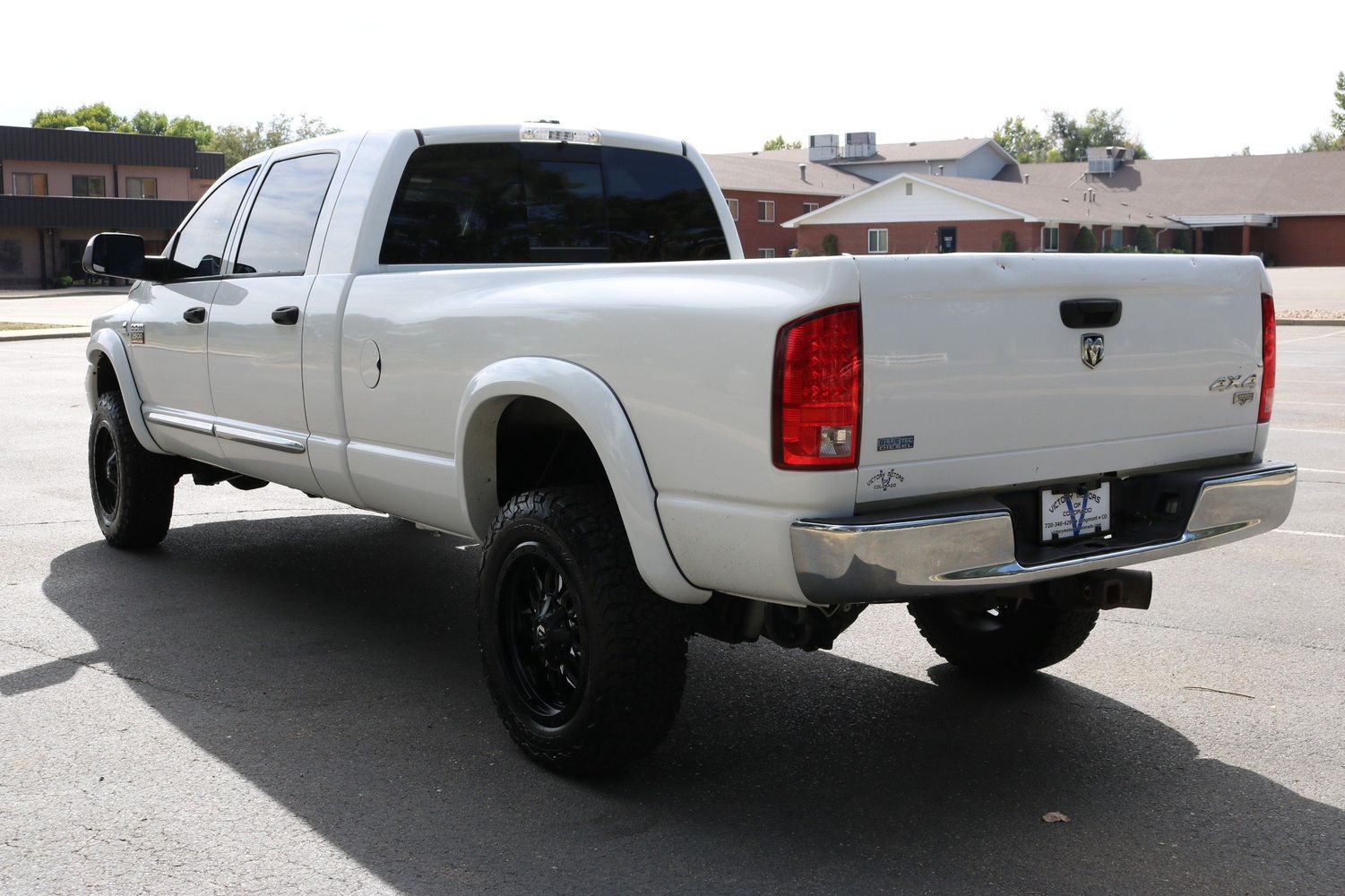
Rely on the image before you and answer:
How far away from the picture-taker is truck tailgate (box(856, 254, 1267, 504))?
3566mm

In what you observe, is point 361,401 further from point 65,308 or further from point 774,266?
point 65,308

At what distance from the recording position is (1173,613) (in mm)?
6297

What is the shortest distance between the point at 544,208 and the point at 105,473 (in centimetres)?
345

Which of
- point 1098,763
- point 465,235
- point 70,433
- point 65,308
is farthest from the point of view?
point 65,308

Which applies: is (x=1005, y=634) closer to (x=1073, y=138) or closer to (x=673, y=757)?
(x=673, y=757)

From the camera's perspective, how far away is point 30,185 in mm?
61031

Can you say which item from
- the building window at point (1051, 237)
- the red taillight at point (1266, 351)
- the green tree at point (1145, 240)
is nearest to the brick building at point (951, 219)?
the building window at point (1051, 237)

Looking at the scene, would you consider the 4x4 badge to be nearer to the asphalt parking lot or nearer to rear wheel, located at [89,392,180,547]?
the asphalt parking lot

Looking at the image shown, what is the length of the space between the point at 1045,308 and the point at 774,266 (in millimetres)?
813

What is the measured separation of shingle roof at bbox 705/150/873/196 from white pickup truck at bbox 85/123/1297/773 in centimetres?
5941

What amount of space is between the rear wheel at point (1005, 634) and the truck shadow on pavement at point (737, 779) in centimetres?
13

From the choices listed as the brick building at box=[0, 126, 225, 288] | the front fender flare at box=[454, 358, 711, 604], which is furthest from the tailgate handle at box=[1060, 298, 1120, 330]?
the brick building at box=[0, 126, 225, 288]

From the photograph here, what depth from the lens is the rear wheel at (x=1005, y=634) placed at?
16.8 feet

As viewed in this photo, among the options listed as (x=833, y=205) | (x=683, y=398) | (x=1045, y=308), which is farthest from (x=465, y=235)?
(x=833, y=205)
